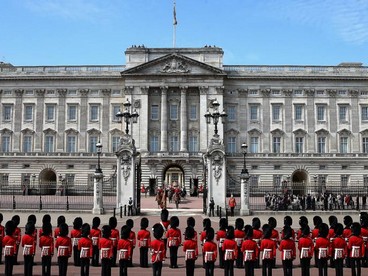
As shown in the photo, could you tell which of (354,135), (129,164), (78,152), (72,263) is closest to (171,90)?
(78,152)

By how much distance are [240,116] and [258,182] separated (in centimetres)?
948

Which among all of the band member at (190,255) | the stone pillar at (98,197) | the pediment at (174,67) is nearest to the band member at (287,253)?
the band member at (190,255)

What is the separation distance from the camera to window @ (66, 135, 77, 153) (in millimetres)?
Result: 62438

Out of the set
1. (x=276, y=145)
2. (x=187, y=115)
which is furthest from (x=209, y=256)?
(x=276, y=145)

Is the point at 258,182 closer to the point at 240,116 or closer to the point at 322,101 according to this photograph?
the point at 240,116

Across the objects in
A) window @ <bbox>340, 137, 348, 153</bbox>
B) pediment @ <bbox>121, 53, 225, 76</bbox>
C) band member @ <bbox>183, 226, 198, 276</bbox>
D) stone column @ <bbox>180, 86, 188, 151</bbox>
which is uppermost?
pediment @ <bbox>121, 53, 225, 76</bbox>

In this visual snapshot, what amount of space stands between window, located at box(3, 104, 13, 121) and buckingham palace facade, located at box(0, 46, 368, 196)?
141 millimetres

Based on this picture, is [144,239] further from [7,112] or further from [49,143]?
[7,112]

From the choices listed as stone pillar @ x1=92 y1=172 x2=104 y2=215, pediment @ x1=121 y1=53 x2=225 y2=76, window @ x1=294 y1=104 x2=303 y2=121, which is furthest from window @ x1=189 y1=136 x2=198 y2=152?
stone pillar @ x1=92 y1=172 x2=104 y2=215

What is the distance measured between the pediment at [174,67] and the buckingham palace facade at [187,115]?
0.14 metres

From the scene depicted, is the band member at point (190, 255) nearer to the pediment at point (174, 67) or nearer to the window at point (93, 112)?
the pediment at point (174, 67)

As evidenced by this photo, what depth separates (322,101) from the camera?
6250 centimetres

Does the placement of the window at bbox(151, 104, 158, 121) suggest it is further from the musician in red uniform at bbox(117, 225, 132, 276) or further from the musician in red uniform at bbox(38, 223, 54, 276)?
the musician in red uniform at bbox(117, 225, 132, 276)

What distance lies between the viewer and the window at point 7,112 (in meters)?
63.0
